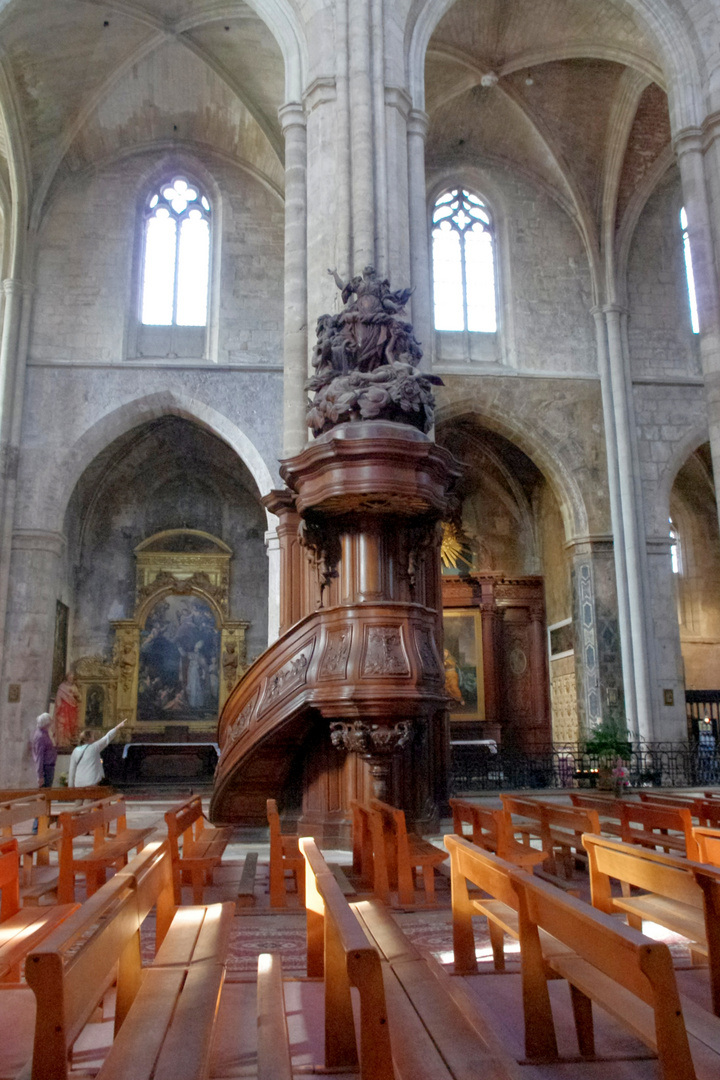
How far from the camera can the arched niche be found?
19.5m

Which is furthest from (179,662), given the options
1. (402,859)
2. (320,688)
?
(402,859)

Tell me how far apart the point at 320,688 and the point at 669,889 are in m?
4.83

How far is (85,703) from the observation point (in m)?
19.1

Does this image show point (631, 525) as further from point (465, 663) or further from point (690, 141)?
point (690, 141)

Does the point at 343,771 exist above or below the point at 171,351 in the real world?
below

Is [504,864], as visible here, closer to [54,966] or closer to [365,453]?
[54,966]

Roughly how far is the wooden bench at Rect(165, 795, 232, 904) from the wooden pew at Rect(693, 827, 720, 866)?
252 centimetres

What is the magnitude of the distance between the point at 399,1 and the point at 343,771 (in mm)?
9278

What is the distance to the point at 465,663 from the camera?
20.0 m

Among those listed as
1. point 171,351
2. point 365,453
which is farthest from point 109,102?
point 365,453

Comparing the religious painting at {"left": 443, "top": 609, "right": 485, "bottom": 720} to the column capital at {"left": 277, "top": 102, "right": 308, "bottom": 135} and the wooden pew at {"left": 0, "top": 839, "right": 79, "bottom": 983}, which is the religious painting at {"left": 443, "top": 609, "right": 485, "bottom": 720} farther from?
the wooden pew at {"left": 0, "top": 839, "right": 79, "bottom": 983}

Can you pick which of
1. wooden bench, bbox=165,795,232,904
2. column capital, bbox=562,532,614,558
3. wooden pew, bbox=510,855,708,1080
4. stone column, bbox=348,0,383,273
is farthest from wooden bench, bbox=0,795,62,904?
column capital, bbox=562,532,614,558

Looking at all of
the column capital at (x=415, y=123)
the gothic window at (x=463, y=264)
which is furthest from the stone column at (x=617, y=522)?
the column capital at (x=415, y=123)

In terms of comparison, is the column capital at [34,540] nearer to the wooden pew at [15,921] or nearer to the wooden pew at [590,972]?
the wooden pew at [15,921]
